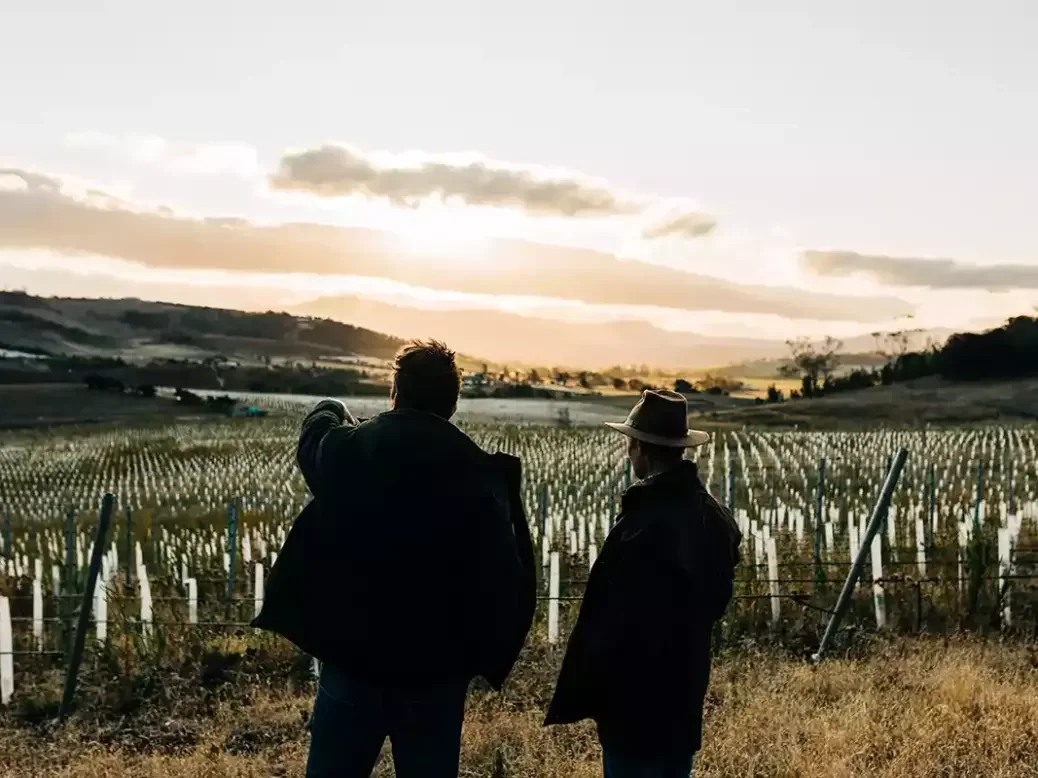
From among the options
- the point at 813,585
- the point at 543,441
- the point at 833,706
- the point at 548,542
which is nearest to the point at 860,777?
the point at 833,706

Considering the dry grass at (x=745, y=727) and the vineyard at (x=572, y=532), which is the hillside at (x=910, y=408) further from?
the dry grass at (x=745, y=727)

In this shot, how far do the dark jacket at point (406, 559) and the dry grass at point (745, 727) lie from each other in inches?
85.5

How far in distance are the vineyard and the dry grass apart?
71cm

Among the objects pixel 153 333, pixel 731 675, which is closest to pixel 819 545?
pixel 731 675

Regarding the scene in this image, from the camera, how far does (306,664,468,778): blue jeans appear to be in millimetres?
2838

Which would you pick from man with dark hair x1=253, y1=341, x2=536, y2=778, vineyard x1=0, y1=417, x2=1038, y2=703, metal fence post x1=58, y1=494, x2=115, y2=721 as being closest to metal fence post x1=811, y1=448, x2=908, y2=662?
vineyard x1=0, y1=417, x2=1038, y2=703

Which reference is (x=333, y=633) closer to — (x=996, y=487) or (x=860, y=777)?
(x=860, y=777)

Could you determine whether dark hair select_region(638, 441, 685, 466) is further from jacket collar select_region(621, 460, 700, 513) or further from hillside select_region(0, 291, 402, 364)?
hillside select_region(0, 291, 402, 364)

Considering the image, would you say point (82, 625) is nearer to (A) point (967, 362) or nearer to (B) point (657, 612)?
(B) point (657, 612)

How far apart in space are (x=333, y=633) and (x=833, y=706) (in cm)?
354

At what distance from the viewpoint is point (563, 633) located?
755 cm

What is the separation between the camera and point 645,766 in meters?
3.04

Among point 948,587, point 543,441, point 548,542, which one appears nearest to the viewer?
point 948,587

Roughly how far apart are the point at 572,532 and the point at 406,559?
9.28 meters
